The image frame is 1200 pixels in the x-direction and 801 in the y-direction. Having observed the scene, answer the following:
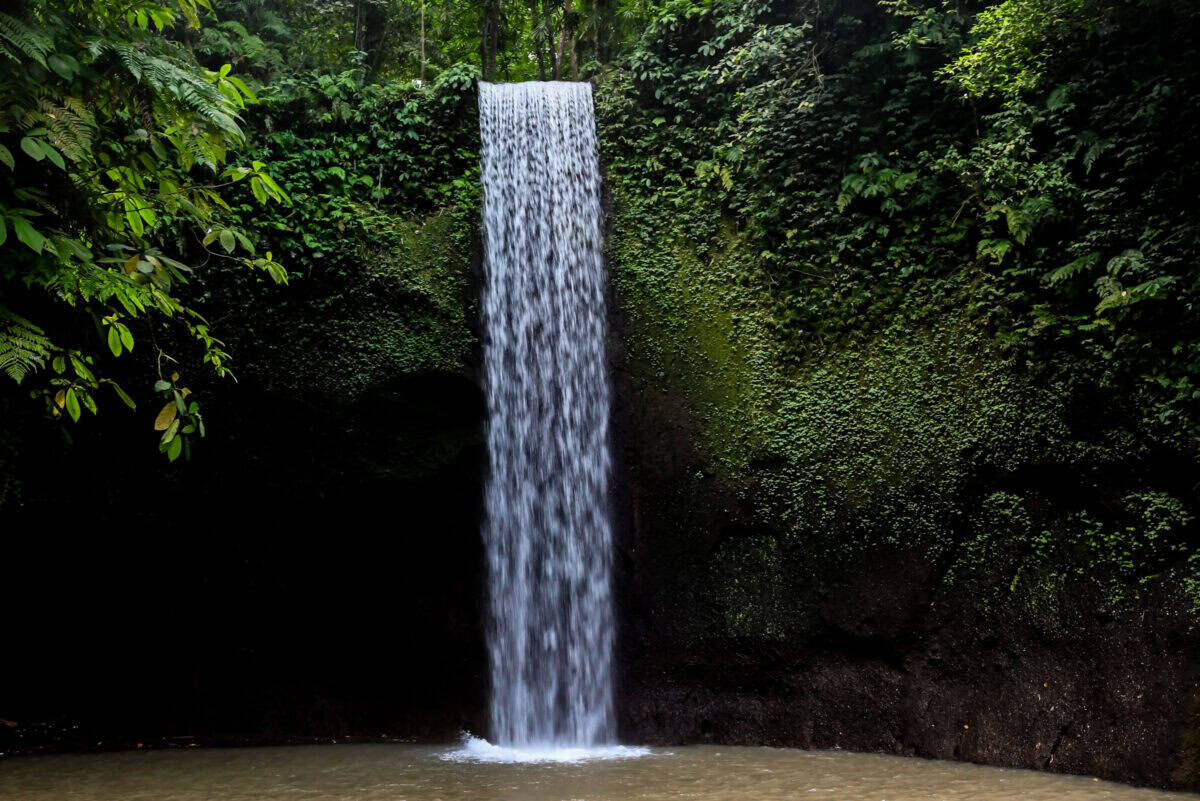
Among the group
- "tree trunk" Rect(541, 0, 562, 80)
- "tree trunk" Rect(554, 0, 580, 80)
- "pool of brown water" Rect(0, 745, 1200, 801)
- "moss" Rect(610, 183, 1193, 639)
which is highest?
"tree trunk" Rect(541, 0, 562, 80)

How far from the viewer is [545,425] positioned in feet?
26.4

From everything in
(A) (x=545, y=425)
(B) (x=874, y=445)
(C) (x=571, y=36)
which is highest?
(C) (x=571, y=36)

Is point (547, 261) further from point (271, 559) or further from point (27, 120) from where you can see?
point (27, 120)

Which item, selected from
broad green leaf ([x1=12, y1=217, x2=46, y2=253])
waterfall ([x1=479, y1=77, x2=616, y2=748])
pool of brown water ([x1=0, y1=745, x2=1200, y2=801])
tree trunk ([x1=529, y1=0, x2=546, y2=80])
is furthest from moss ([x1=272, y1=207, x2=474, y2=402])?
tree trunk ([x1=529, y1=0, x2=546, y2=80])

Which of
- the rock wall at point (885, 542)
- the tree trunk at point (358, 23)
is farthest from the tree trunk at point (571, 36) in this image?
the rock wall at point (885, 542)

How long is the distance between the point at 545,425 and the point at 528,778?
3.14 metres

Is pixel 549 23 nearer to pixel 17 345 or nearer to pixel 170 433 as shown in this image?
pixel 17 345

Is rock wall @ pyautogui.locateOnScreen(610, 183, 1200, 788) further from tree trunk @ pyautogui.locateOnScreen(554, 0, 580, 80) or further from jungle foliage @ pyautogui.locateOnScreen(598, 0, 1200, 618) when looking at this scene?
tree trunk @ pyautogui.locateOnScreen(554, 0, 580, 80)

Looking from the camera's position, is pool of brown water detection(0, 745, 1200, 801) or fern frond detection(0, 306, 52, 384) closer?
fern frond detection(0, 306, 52, 384)

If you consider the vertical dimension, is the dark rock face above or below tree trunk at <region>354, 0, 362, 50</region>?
below

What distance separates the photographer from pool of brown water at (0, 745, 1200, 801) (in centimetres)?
543

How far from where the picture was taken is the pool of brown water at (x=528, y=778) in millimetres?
5430

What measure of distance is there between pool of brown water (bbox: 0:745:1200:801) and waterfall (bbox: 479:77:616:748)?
90cm

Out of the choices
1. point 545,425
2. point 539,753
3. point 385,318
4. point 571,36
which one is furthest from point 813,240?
point 571,36
